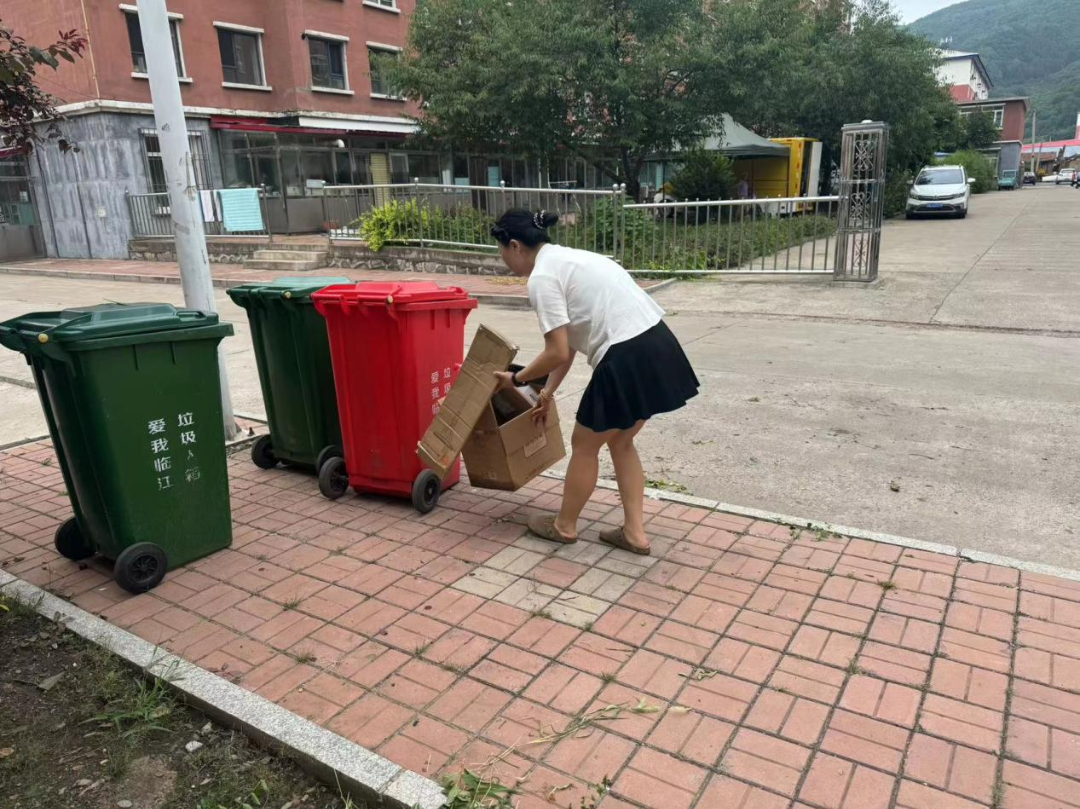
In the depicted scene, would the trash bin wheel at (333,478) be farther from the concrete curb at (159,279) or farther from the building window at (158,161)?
the building window at (158,161)

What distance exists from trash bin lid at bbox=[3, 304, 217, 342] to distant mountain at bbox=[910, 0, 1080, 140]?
13781 centimetres

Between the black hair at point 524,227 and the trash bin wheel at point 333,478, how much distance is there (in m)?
1.75

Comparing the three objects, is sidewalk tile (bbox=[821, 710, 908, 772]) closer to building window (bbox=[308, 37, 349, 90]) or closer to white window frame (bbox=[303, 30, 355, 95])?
white window frame (bbox=[303, 30, 355, 95])

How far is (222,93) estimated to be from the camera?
2227 cm

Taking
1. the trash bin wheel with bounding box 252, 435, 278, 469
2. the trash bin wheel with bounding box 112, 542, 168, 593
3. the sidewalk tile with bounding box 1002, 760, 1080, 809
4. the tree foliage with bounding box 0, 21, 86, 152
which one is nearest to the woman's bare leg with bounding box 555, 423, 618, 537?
the trash bin wheel with bounding box 112, 542, 168, 593

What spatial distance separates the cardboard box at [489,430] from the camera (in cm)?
380

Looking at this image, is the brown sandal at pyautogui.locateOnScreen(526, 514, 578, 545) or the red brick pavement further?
the brown sandal at pyautogui.locateOnScreen(526, 514, 578, 545)

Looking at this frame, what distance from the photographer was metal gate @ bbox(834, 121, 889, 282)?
38.0 feet

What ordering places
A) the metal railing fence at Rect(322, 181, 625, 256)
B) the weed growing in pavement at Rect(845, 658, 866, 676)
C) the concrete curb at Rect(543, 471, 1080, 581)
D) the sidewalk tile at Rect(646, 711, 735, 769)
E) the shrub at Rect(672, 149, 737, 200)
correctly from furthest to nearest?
the shrub at Rect(672, 149, 737, 200) → the metal railing fence at Rect(322, 181, 625, 256) → the concrete curb at Rect(543, 471, 1080, 581) → the weed growing in pavement at Rect(845, 658, 866, 676) → the sidewalk tile at Rect(646, 711, 735, 769)

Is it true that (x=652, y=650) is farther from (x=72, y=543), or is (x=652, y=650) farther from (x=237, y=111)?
(x=237, y=111)

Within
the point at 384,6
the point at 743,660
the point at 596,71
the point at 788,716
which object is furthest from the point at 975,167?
the point at 788,716

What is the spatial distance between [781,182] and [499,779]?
81.3ft

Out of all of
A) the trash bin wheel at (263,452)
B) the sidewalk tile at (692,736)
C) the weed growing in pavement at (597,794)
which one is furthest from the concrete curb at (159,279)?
the weed growing in pavement at (597,794)

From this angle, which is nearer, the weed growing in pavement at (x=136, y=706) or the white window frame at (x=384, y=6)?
the weed growing in pavement at (x=136, y=706)
